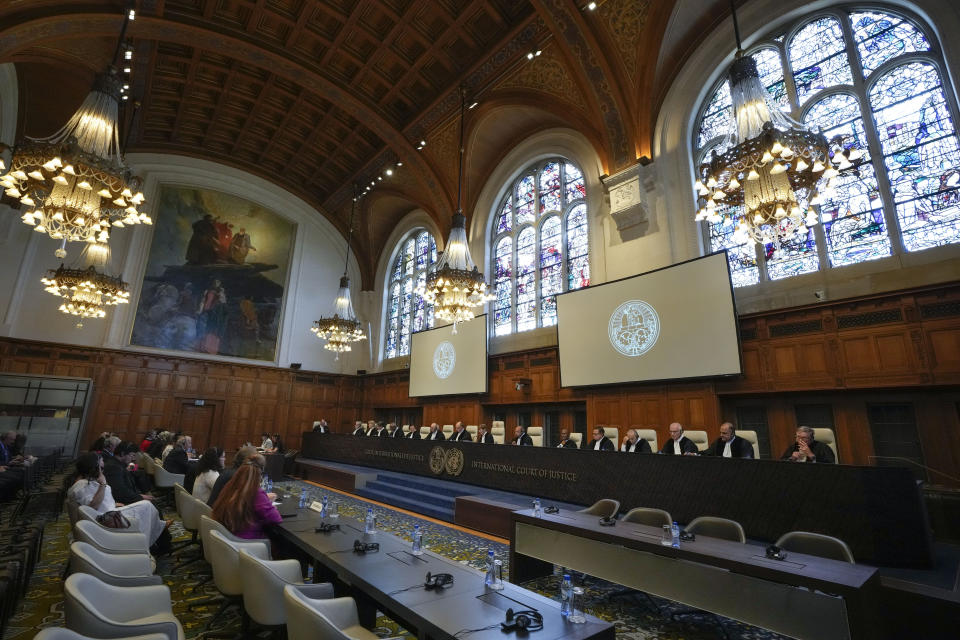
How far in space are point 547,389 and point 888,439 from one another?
5.80 meters

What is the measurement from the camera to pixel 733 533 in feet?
11.4

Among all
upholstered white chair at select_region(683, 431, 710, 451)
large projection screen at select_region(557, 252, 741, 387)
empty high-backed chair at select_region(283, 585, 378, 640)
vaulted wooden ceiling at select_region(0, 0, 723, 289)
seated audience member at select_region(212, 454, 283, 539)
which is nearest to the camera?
empty high-backed chair at select_region(283, 585, 378, 640)

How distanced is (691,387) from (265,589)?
7.36 meters

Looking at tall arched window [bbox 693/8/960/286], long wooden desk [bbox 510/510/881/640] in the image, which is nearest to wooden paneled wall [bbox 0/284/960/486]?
tall arched window [bbox 693/8/960/286]

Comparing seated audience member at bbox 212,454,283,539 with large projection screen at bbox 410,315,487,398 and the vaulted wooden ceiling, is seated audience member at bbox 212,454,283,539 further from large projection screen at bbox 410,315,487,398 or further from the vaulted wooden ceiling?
the vaulted wooden ceiling

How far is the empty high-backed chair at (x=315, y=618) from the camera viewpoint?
1531mm

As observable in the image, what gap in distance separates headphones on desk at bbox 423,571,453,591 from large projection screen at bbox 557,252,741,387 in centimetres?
639

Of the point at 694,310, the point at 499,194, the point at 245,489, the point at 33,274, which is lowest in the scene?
the point at 245,489

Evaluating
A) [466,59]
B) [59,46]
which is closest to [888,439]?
[466,59]

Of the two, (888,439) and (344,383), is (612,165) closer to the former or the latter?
(888,439)

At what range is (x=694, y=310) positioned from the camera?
762cm

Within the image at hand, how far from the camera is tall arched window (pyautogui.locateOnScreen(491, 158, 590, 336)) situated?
34.6 feet

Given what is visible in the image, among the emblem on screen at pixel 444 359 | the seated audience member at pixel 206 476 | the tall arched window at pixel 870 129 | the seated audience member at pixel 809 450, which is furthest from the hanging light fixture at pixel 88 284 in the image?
the tall arched window at pixel 870 129

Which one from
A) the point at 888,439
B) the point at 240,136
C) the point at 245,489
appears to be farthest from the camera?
the point at 240,136
